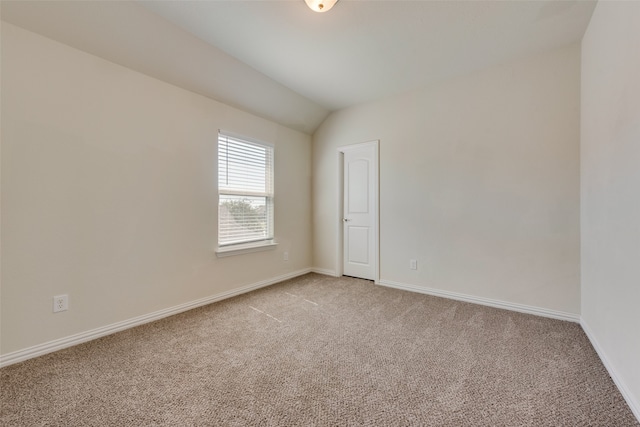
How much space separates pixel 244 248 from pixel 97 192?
5.02ft

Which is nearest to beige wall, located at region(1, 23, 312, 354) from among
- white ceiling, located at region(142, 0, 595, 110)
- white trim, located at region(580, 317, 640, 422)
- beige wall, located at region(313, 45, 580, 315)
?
white ceiling, located at region(142, 0, 595, 110)

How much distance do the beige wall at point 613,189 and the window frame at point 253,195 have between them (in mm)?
3177

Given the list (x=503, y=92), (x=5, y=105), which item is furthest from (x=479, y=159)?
(x=5, y=105)

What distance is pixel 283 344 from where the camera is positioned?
2.00 metres

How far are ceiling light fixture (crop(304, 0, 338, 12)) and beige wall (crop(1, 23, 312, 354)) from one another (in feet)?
5.17

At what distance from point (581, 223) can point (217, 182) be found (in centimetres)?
361

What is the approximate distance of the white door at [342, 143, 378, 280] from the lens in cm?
366

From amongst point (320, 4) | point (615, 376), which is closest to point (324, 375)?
point (615, 376)

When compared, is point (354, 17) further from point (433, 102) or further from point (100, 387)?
point (100, 387)

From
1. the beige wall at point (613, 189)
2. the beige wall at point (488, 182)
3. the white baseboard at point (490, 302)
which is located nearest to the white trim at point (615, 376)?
the beige wall at point (613, 189)

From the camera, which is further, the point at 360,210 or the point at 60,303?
the point at 360,210

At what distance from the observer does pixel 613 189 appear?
162 cm

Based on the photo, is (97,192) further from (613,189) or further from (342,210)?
(613,189)

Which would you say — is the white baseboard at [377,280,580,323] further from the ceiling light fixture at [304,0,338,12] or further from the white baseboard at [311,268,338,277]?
the ceiling light fixture at [304,0,338,12]
